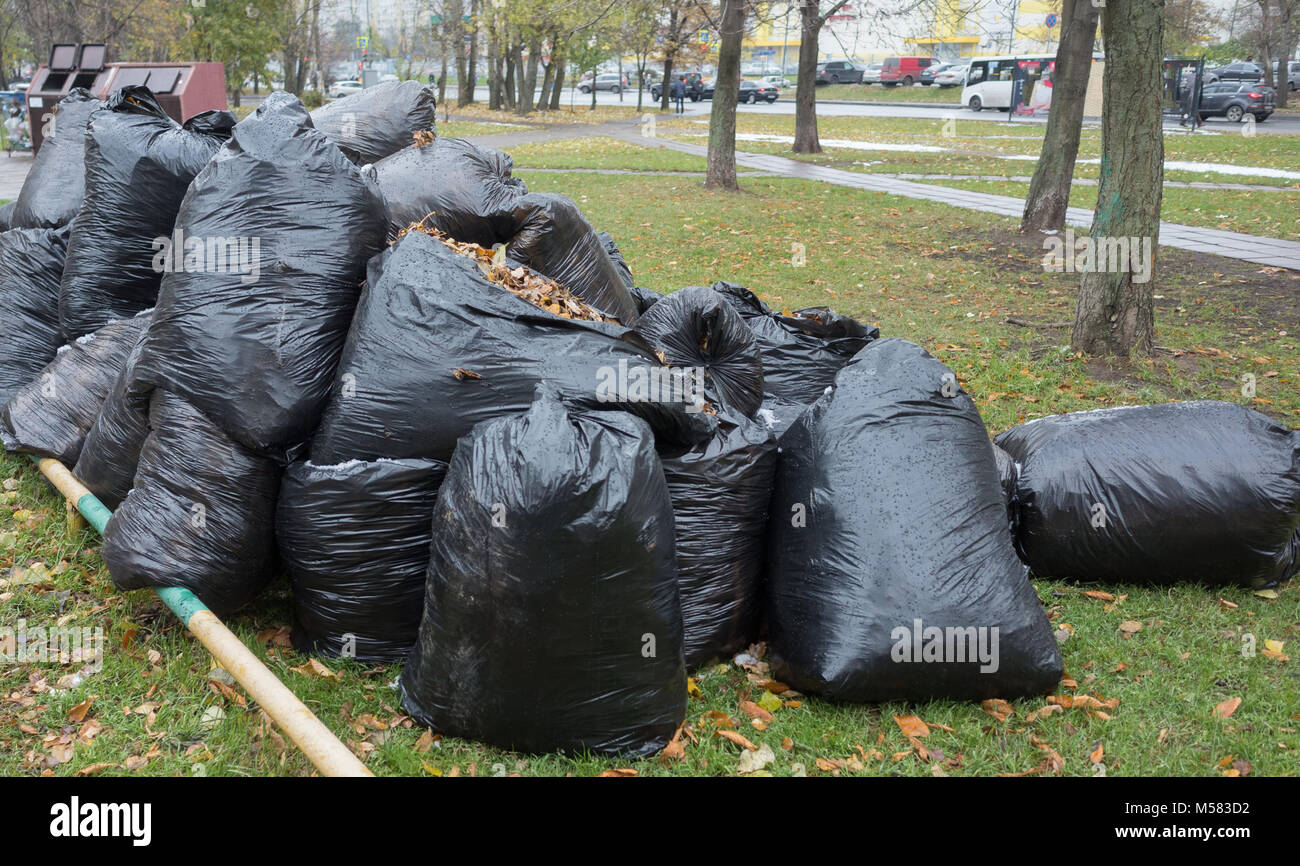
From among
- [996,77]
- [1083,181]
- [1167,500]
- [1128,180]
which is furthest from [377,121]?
[996,77]

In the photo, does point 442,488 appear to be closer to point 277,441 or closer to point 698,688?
point 277,441

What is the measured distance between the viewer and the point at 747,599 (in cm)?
311

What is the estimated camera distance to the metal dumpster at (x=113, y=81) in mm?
14805

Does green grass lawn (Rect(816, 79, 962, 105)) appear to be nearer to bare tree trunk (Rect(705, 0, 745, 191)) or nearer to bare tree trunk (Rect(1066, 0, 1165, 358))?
bare tree trunk (Rect(705, 0, 745, 191))

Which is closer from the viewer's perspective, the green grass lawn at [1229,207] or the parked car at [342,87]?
the green grass lawn at [1229,207]

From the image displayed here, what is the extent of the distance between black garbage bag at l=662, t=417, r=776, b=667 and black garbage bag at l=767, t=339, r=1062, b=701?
0.25 feet

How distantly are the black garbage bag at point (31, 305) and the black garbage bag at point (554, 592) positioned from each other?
3.24 metres

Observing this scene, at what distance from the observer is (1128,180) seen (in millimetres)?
5656

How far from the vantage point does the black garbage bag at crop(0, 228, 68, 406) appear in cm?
471

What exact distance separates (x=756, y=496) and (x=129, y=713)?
193 cm

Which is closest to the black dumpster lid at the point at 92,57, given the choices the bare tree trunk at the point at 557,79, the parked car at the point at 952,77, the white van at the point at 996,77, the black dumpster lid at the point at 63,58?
the black dumpster lid at the point at 63,58

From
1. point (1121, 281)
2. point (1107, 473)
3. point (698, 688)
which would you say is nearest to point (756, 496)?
point (698, 688)

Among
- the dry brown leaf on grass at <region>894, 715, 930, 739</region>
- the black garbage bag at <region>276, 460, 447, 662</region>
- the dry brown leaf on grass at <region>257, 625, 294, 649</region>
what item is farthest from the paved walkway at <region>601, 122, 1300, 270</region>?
the dry brown leaf on grass at <region>257, 625, 294, 649</region>

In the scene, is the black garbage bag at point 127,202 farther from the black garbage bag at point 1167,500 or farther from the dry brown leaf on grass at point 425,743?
the black garbage bag at point 1167,500
